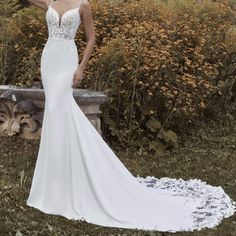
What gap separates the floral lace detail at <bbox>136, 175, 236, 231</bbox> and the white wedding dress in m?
0.02

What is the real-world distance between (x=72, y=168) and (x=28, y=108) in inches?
89.3

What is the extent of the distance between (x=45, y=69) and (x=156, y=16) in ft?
13.2

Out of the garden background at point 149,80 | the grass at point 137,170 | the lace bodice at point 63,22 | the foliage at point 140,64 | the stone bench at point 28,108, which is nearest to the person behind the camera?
the grass at point 137,170

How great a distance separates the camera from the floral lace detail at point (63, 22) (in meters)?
5.21

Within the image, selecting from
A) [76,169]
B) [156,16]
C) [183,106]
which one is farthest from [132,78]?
[76,169]

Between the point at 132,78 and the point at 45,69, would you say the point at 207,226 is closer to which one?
the point at 45,69

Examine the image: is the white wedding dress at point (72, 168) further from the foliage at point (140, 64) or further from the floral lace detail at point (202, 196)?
the foliage at point (140, 64)

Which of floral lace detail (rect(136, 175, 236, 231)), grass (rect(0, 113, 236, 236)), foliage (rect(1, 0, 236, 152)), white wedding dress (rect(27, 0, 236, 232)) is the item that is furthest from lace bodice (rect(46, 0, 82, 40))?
foliage (rect(1, 0, 236, 152))

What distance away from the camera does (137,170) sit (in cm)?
705

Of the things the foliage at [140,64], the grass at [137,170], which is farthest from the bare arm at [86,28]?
the foliage at [140,64]

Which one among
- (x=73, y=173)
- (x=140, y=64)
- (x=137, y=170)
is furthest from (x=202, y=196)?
(x=140, y=64)

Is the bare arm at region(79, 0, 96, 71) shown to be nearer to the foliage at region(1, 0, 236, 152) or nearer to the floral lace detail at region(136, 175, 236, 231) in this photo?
the floral lace detail at region(136, 175, 236, 231)

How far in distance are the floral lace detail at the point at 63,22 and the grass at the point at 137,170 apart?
1.52 meters

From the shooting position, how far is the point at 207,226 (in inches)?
206
